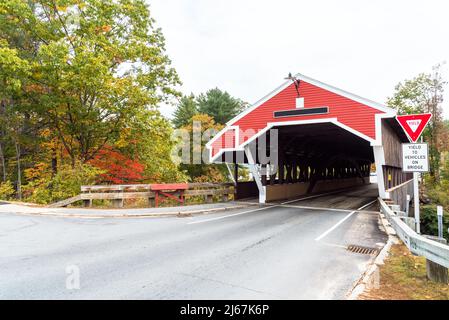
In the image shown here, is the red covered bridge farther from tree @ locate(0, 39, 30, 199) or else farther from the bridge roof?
tree @ locate(0, 39, 30, 199)

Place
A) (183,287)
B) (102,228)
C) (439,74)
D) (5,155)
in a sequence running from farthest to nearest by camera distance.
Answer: (439,74)
(5,155)
(102,228)
(183,287)

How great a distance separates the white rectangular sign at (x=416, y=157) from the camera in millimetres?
7094

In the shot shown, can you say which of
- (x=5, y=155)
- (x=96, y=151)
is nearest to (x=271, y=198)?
(x=96, y=151)

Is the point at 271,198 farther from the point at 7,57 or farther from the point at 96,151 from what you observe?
the point at 7,57

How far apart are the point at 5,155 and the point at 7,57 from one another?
12.3 metres

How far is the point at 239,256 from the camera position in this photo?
18.5 feet

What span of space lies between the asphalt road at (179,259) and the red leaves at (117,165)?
876cm

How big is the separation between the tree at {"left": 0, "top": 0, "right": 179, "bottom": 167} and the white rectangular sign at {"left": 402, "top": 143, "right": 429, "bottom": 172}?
14150mm

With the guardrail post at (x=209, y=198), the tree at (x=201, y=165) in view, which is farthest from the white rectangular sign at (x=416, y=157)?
the tree at (x=201, y=165)

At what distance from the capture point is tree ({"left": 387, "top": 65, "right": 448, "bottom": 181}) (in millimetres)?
38781

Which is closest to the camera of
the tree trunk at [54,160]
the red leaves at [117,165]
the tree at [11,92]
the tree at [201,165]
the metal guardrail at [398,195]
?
the tree at [11,92]

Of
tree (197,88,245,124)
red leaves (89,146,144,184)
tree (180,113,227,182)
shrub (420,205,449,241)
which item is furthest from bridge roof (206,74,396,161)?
tree (197,88,245,124)

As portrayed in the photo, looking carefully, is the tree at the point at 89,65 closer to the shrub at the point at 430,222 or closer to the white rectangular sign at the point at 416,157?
the white rectangular sign at the point at 416,157
